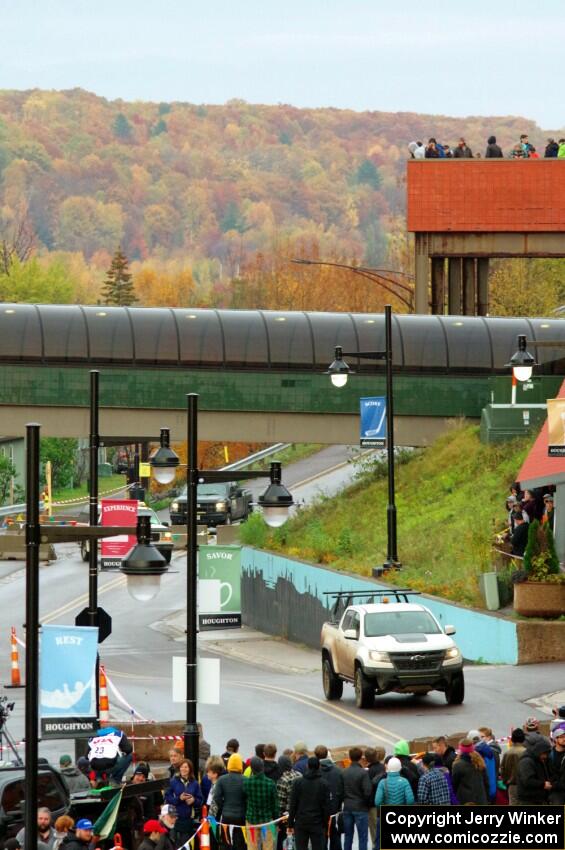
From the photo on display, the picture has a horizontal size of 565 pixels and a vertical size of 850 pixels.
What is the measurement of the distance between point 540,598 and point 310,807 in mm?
15840

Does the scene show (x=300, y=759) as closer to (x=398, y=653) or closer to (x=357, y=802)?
(x=357, y=802)

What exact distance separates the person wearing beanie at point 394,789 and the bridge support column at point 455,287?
45.7 metres

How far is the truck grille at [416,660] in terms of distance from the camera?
1054 inches

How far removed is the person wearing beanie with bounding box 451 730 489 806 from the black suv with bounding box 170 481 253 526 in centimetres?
4297

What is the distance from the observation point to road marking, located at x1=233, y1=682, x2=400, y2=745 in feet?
82.3

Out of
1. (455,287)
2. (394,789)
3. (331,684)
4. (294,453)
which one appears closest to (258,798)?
(394,789)

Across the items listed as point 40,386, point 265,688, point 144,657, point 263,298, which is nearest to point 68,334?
point 40,386

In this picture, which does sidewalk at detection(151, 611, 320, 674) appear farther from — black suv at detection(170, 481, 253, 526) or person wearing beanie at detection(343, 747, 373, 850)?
person wearing beanie at detection(343, 747, 373, 850)

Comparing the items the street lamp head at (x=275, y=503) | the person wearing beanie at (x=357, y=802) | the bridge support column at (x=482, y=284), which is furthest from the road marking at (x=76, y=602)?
the person wearing beanie at (x=357, y=802)

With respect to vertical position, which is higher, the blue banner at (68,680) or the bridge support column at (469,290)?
the bridge support column at (469,290)

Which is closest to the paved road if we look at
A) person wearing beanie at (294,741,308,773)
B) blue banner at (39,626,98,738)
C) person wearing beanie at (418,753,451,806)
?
blue banner at (39,626,98,738)

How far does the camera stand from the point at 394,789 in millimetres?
17078

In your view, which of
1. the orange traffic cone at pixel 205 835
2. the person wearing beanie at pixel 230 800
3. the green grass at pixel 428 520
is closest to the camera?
the orange traffic cone at pixel 205 835

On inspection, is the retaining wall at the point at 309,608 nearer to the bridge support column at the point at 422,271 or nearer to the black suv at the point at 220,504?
the black suv at the point at 220,504
